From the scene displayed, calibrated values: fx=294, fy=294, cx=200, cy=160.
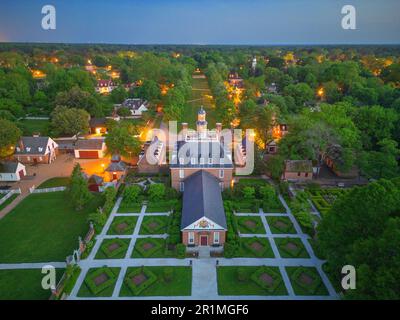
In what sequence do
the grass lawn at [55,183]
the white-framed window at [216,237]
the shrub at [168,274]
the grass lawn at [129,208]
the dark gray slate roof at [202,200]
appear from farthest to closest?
the grass lawn at [55,183] → the grass lawn at [129,208] → the dark gray slate roof at [202,200] → the white-framed window at [216,237] → the shrub at [168,274]

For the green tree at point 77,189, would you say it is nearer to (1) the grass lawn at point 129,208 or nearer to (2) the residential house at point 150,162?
(1) the grass lawn at point 129,208

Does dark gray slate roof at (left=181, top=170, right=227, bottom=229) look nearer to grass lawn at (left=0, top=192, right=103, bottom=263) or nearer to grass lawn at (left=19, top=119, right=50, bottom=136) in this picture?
grass lawn at (left=0, top=192, right=103, bottom=263)

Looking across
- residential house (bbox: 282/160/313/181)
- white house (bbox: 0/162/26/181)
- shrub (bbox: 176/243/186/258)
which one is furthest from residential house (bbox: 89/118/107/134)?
shrub (bbox: 176/243/186/258)

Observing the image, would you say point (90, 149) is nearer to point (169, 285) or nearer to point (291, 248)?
point (169, 285)

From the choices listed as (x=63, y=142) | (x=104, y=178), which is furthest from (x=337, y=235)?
(x=63, y=142)

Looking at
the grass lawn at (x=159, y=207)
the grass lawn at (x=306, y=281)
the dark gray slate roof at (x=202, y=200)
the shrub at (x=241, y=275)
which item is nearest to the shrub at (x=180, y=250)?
the dark gray slate roof at (x=202, y=200)
